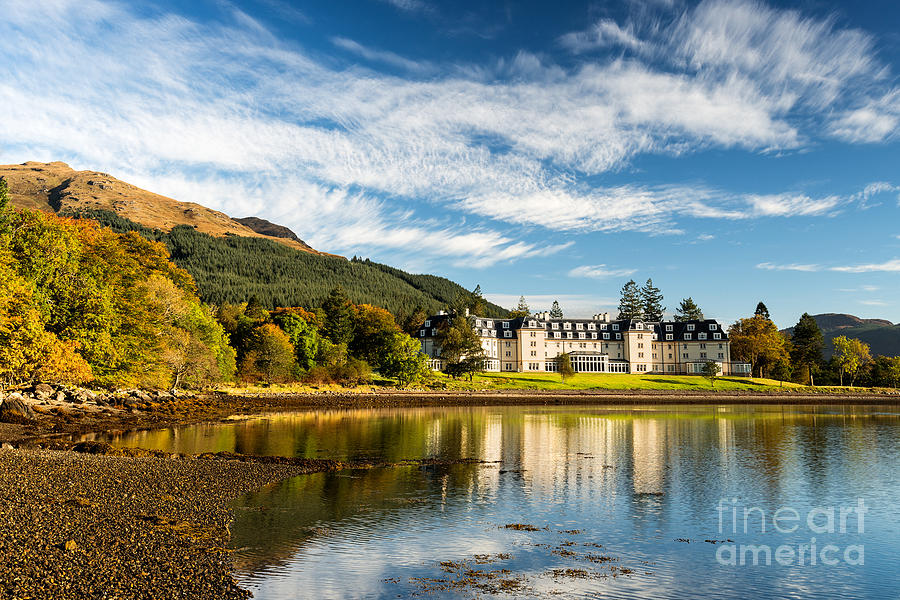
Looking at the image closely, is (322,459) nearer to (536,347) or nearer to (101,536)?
(101,536)

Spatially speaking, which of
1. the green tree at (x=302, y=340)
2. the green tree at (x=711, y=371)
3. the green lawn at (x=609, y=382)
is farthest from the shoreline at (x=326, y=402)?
the green tree at (x=302, y=340)

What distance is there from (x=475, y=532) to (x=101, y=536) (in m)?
9.48

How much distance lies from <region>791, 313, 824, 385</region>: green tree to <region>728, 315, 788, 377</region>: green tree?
3.17m

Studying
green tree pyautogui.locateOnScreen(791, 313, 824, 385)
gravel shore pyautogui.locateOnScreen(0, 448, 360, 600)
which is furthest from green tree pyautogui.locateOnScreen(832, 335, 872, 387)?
gravel shore pyautogui.locateOnScreen(0, 448, 360, 600)

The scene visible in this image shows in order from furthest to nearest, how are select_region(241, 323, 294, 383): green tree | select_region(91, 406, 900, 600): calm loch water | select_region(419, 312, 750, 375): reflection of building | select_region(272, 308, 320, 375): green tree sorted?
select_region(419, 312, 750, 375): reflection of building → select_region(272, 308, 320, 375): green tree → select_region(241, 323, 294, 383): green tree → select_region(91, 406, 900, 600): calm loch water

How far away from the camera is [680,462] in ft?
103

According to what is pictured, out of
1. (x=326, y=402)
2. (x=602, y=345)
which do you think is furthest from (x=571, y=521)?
(x=602, y=345)

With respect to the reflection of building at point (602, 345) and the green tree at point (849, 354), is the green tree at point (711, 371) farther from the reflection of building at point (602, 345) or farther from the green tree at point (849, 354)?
the green tree at point (849, 354)

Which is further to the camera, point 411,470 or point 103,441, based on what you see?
Answer: point 103,441

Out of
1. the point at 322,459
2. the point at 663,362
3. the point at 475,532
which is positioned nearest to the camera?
the point at 475,532

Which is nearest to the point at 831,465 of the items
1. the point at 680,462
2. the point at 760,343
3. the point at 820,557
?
the point at 680,462

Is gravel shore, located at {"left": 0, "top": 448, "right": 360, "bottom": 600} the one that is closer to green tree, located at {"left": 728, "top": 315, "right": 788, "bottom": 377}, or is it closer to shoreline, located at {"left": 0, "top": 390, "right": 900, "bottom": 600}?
shoreline, located at {"left": 0, "top": 390, "right": 900, "bottom": 600}

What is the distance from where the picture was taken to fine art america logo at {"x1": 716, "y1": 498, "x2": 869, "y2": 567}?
15555mm

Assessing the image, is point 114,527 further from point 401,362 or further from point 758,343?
point 758,343
